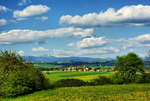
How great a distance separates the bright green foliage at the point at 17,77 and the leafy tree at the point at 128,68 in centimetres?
2031

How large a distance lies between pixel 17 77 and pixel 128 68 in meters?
28.8

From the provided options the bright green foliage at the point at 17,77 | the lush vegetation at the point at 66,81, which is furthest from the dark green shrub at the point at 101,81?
the bright green foliage at the point at 17,77

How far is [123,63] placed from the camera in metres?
51.0

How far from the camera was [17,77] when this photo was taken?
103ft

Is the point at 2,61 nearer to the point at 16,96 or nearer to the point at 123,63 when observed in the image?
the point at 16,96

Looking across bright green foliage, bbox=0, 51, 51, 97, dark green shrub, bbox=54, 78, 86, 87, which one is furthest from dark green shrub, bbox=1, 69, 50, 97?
dark green shrub, bbox=54, 78, 86, 87

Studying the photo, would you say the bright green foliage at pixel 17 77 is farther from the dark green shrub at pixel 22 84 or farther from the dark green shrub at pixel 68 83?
the dark green shrub at pixel 68 83

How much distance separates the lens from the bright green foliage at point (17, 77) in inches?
1184

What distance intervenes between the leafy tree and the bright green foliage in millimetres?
20308

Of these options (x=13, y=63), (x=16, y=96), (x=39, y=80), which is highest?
(x=13, y=63)

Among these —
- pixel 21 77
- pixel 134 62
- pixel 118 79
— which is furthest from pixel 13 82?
pixel 134 62

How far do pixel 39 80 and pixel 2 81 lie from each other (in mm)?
6043

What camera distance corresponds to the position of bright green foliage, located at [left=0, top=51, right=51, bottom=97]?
30.1 m

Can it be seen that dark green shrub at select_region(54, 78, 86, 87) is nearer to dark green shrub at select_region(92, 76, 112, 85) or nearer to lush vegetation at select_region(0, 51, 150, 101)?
lush vegetation at select_region(0, 51, 150, 101)
